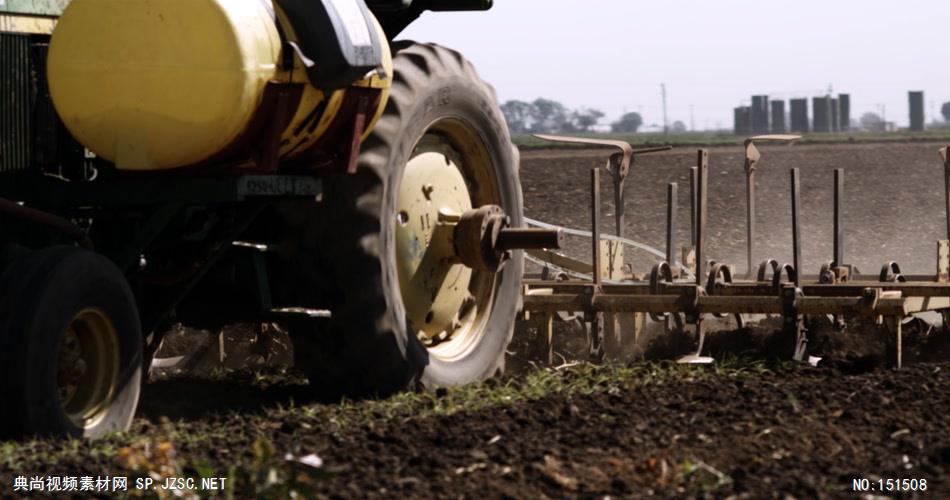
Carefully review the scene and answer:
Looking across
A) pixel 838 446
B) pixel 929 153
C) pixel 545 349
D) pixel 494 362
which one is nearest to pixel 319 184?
pixel 494 362

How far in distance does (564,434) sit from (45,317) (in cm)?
169

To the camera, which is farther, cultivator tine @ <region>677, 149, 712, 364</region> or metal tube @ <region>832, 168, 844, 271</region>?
metal tube @ <region>832, 168, 844, 271</region>

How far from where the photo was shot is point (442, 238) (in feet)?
23.3

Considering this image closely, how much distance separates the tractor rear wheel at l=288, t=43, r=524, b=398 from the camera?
20.7 feet

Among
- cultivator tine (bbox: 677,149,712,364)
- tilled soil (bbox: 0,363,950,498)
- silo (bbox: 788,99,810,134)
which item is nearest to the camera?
tilled soil (bbox: 0,363,950,498)

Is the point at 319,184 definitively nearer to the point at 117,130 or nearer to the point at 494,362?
the point at 117,130

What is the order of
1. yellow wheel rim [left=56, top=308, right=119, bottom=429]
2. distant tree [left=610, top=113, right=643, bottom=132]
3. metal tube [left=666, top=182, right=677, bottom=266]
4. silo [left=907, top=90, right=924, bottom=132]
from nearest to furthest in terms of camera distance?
yellow wheel rim [left=56, top=308, right=119, bottom=429] < metal tube [left=666, top=182, right=677, bottom=266] < silo [left=907, top=90, right=924, bottom=132] < distant tree [left=610, top=113, right=643, bottom=132]

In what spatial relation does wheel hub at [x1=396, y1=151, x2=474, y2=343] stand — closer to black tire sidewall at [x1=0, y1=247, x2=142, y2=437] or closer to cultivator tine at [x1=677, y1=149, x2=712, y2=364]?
cultivator tine at [x1=677, y1=149, x2=712, y2=364]

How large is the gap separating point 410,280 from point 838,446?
2199mm

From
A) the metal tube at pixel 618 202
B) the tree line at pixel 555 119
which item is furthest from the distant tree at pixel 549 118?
the metal tube at pixel 618 202

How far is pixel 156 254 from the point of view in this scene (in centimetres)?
632

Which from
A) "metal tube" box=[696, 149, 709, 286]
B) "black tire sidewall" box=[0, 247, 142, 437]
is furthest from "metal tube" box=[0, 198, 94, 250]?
"metal tube" box=[696, 149, 709, 286]

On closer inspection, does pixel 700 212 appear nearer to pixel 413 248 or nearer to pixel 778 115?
pixel 413 248

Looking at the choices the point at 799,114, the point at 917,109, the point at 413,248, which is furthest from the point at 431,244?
the point at 799,114
